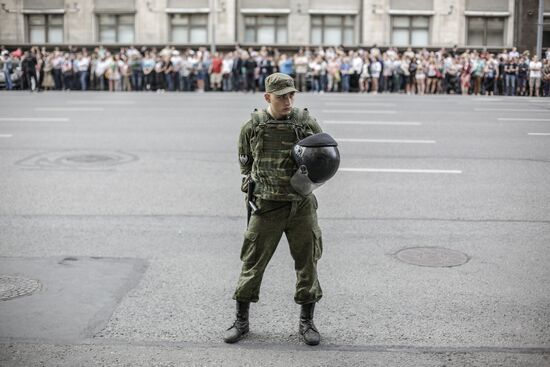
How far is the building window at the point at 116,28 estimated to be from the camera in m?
44.7

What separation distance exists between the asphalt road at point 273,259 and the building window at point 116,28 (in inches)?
1172

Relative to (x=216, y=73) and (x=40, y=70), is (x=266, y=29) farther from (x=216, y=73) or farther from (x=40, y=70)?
(x=40, y=70)

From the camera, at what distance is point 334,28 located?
44031 mm

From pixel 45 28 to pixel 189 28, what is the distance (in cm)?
856

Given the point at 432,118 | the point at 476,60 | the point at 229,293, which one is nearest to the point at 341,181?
the point at 229,293

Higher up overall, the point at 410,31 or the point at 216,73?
the point at 410,31

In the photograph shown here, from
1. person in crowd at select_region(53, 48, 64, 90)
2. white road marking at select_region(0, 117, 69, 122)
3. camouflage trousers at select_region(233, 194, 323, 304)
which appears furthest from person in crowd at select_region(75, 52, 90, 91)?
camouflage trousers at select_region(233, 194, 323, 304)

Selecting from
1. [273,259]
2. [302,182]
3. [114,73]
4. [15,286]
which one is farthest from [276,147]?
[114,73]

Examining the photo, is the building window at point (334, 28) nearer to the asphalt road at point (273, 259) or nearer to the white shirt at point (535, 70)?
the white shirt at point (535, 70)

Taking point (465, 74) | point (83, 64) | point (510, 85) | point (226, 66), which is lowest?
point (510, 85)

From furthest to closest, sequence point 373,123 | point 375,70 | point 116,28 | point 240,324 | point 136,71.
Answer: point 116,28 → point 136,71 → point 375,70 → point 373,123 → point 240,324

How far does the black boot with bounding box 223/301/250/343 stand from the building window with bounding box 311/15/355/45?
39696 mm

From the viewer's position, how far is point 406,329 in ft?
18.7

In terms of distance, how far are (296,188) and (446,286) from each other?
2236 millimetres
